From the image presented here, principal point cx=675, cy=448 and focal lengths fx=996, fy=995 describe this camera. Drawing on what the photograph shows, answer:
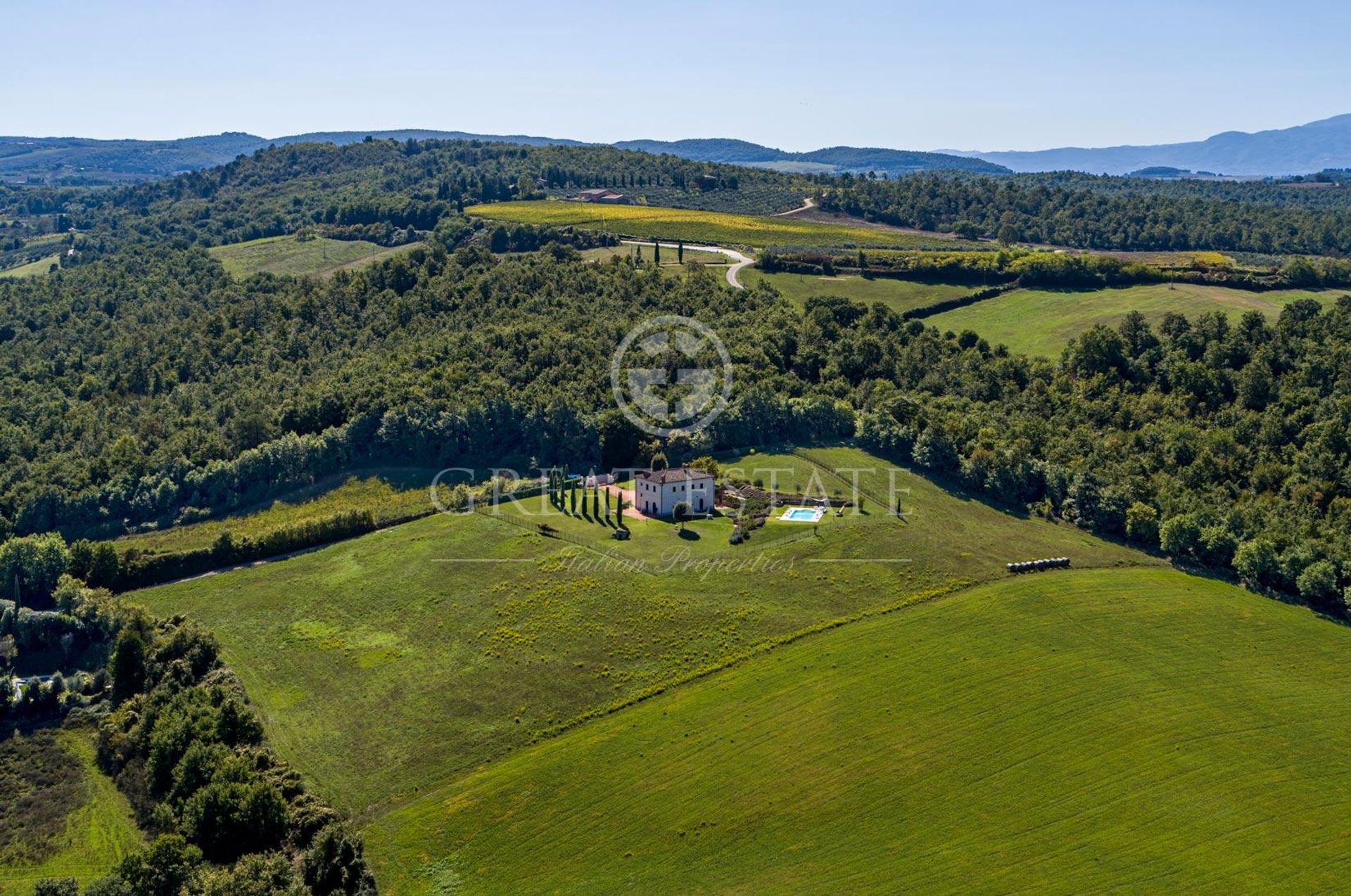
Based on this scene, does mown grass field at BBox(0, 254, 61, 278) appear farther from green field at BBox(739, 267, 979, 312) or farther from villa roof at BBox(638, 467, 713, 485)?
villa roof at BBox(638, 467, 713, 485)

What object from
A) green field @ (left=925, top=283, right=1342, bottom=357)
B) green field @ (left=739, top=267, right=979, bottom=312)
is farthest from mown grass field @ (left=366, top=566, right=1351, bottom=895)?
green field @ (left=739, top=267, right=979, bottom=312)

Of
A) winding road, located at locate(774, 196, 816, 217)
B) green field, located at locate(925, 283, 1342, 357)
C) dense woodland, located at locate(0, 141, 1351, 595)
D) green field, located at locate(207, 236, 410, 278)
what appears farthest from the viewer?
winding road, located at locate(774, 196, 816, 217)

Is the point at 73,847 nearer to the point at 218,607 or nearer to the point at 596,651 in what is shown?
the point at 218,607

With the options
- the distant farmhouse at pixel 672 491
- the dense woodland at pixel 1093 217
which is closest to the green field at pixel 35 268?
the dense woodland at pixel 1093 217

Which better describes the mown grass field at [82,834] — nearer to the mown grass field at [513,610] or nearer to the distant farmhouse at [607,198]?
the mown grass field at [513,610]

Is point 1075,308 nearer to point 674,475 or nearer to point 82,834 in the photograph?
point 674,475
